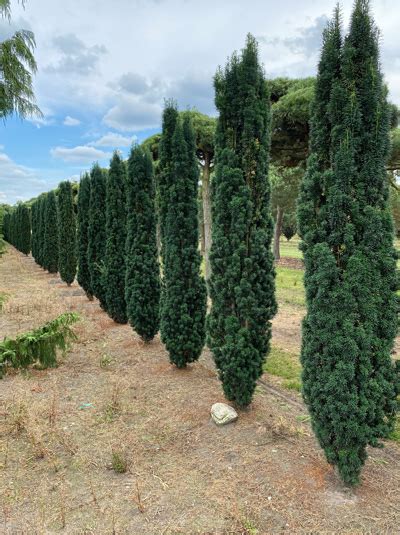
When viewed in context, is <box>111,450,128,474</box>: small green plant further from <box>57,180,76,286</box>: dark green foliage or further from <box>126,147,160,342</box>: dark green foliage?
<box>57,180,76,286</box>: dark green foliage

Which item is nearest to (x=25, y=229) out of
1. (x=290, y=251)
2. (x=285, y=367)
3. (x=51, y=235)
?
(x=51, y=235)

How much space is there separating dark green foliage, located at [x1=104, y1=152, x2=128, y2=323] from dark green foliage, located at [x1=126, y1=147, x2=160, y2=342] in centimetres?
131

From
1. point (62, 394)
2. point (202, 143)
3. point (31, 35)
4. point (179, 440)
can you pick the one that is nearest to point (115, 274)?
point (62, 394)

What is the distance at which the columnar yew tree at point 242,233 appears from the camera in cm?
448

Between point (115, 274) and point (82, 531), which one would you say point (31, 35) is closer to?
point (115, 274)

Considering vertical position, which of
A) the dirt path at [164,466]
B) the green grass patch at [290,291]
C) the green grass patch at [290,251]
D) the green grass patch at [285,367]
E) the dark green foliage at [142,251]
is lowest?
the green grass patch at [285,367]

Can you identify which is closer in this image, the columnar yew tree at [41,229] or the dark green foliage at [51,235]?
the dark green foliage at [51,235]

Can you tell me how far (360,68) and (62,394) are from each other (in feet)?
16.4

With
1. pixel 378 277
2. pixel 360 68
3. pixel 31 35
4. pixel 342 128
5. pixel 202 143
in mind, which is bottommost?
pixel 378 277

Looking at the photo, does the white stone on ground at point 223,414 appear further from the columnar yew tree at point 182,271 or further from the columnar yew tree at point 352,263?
the columnar yew tree at point 182,271

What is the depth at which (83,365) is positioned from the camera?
635cm

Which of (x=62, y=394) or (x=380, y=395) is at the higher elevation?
(x=380, y=395)

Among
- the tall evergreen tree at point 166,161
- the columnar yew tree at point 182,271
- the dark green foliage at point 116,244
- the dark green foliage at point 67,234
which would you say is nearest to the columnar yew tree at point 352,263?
the columnar yew tree at point 182,271

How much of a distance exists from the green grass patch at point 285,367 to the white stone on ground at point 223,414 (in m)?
1.44
